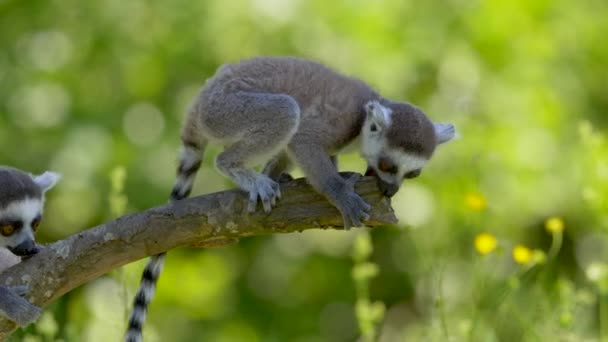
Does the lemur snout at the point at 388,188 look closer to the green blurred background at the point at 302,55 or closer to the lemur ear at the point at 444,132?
the lemur ear at the point at 444,132

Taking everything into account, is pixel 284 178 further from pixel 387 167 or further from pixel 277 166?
pixel 387 167

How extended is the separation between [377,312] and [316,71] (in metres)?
1.10

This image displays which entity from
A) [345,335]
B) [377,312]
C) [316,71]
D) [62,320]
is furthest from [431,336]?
[345,335]

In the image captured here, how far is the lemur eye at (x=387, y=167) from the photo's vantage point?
4.40 meters

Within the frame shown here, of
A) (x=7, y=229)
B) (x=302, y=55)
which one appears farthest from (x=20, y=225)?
(x=302, y=55)

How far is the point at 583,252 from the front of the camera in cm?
936

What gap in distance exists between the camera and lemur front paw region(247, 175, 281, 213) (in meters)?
3.99

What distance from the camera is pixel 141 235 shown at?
3.96 metres

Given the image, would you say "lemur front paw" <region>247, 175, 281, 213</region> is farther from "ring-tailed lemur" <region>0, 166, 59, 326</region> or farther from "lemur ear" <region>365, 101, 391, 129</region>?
"ring-tailed lemur" <region>0, 166, 59, 326</region>

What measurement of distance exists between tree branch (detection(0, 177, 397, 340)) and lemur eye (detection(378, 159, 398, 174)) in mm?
495

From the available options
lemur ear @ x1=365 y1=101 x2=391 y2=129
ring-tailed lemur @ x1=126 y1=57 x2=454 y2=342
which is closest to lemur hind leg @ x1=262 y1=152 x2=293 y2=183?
ring-tailed lemur @ x1=126 y1=57 x2=454 y2=342

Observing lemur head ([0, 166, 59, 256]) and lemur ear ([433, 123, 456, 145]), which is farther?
lemur ear ([433, 123, 456, 145])

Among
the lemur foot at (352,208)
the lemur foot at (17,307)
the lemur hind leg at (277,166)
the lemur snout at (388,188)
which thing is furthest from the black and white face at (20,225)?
the lemur snout at (388,188)

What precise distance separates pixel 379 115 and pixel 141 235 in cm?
117
